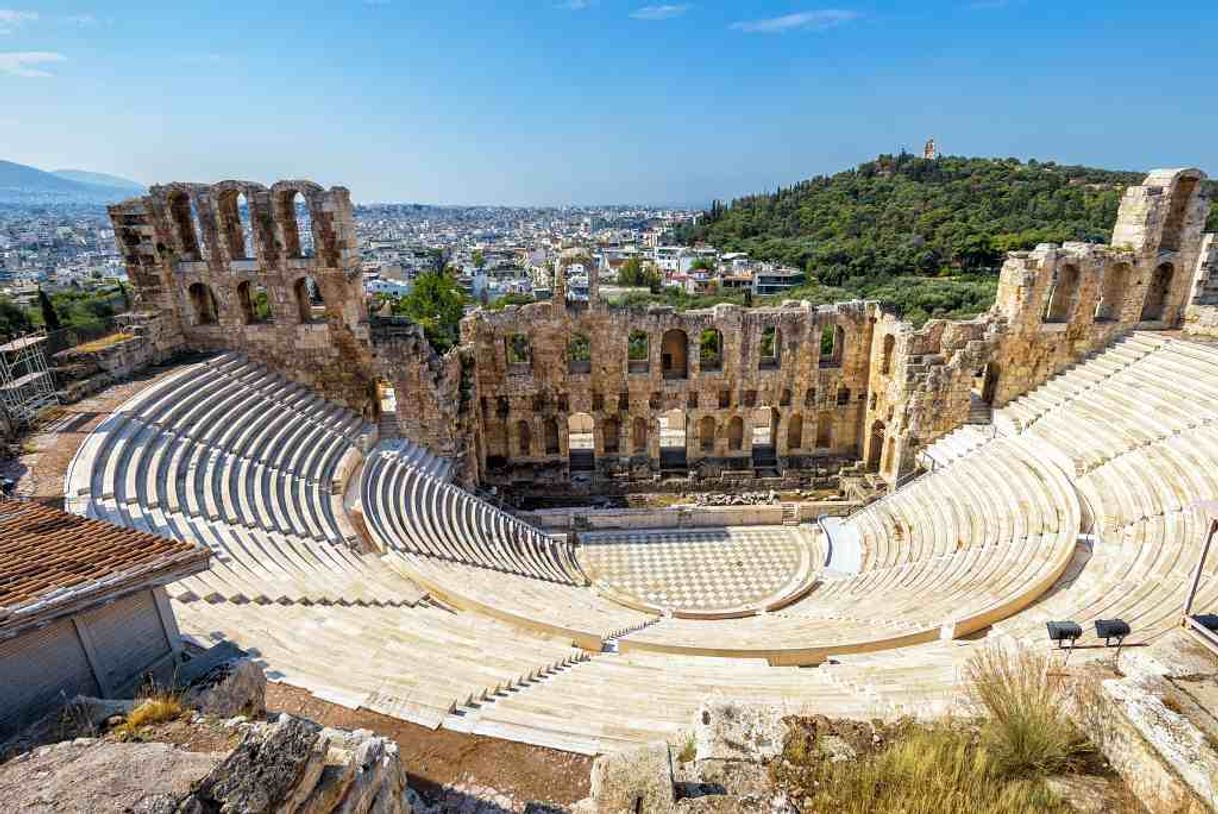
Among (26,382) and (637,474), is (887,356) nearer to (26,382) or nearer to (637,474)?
(637,474)

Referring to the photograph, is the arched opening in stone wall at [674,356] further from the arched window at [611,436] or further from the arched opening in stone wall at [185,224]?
the arched opening in stone wall at [185,224]

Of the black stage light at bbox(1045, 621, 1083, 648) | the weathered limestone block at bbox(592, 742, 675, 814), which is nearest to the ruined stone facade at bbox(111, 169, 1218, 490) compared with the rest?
the black stage light at bbox(1045, 621, 1083, 648)

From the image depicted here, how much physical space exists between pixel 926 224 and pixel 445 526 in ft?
244

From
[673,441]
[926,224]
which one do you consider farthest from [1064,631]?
[926,224]

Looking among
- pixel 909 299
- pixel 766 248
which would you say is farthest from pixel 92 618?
pixel 766 248

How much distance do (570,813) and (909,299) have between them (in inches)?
2087

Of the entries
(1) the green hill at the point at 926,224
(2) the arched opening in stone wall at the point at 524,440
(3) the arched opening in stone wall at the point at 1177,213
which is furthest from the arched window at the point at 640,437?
(1) the green hill at the point at 926,224

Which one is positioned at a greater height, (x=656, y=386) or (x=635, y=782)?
(x=635, y=782)

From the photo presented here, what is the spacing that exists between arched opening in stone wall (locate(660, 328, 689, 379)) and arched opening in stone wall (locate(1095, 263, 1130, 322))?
46.9ft

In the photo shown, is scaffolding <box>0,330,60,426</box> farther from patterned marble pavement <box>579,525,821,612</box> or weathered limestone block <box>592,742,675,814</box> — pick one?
weathered limestone block <box>592,742,675,814</box>

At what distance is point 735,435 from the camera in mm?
25266

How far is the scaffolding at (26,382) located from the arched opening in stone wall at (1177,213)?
32.8 metres

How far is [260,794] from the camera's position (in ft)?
12.5

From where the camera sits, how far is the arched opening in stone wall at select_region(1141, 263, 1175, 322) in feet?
66.3
